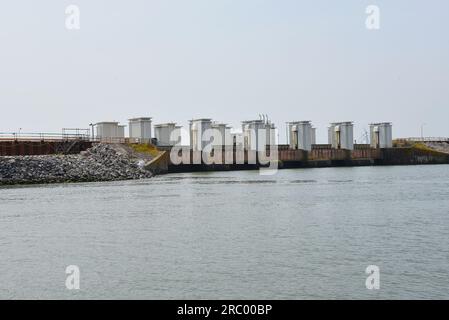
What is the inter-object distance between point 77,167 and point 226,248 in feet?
124

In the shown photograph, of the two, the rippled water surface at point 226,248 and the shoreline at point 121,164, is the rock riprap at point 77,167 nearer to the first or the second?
the shoreline at point 121,164

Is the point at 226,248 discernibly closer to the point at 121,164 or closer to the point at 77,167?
the point at 77,167

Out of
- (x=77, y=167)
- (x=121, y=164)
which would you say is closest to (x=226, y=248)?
(x=77, y=167)

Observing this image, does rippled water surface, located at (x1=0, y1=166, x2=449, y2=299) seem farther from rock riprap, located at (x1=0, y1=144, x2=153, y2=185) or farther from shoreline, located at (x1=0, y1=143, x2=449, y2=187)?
shoreline, located at (x1=0, y1=143, x2=449, y2=187)

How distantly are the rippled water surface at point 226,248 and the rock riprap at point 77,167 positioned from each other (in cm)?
1811

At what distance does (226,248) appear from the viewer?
1761cm

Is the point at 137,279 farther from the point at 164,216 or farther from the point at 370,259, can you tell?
the point at 164,216

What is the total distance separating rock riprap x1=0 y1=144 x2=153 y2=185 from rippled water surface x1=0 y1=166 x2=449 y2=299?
18114mm

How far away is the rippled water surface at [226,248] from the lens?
1297 centimetres

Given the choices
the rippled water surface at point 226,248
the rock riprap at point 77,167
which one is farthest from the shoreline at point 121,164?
the rippled water surface at point 226,248

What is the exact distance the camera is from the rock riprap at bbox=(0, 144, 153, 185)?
48.8 m

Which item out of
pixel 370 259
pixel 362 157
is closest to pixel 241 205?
pixel 370 259

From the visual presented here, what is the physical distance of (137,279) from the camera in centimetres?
1384
